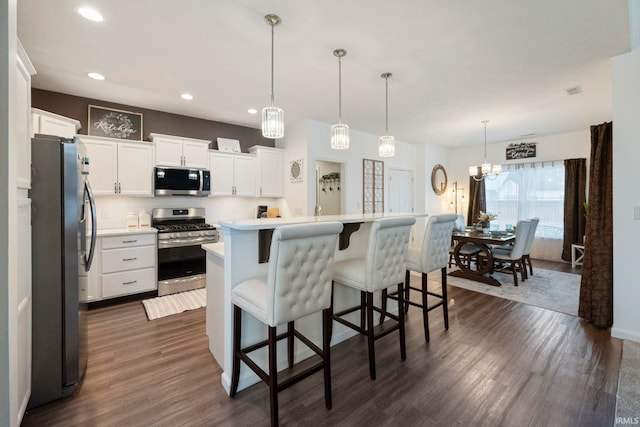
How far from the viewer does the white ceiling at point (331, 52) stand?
2031 millimetres

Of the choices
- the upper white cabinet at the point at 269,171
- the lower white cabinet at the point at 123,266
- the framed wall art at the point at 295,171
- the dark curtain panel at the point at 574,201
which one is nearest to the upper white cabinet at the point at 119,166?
the lower white cabinet at the point at 123,266

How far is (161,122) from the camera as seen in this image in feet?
14.0

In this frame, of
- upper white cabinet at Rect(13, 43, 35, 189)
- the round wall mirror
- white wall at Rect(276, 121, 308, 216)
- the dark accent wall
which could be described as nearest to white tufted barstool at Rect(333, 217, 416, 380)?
upper white cabinet at Rect(13, 43, 35, 189)

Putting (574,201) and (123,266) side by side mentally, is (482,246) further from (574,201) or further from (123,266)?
(123,266)

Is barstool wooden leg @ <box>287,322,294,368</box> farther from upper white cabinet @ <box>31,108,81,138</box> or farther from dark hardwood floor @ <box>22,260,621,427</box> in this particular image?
upper white cabinet @ <box>31,108,81,138</box>

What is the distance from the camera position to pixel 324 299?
1.70 metres

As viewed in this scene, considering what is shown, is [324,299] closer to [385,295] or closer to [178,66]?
[385,295]

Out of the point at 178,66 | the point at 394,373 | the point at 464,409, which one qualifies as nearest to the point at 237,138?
the point at 178,66

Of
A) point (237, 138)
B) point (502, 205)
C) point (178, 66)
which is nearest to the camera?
point (178, 66)

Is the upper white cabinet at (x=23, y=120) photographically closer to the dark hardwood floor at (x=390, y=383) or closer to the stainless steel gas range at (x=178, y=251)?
the dark hardwood floor at (x=390, y=383)

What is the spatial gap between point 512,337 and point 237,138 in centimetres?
483

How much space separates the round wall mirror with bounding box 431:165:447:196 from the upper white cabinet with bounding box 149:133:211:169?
533 centimetres

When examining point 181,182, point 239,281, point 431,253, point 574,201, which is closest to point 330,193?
point 181,182

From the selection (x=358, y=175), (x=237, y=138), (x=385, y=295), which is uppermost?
(x=237, y=138)
